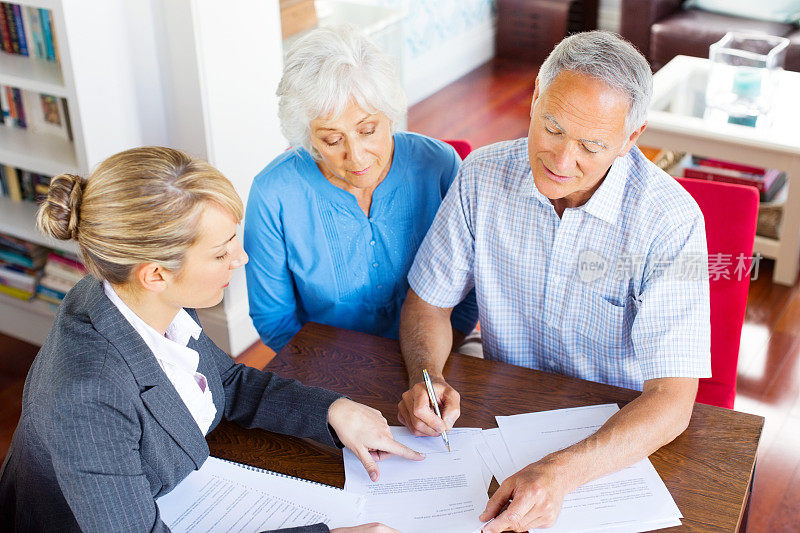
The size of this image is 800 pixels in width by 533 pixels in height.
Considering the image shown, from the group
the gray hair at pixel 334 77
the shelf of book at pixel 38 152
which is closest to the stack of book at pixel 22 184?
the shelf of book at pixel 38 152

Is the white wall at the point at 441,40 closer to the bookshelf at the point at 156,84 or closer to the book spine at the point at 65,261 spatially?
the bookshelf at the point at 156,84

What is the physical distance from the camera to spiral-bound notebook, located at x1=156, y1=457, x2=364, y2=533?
1.26 meters

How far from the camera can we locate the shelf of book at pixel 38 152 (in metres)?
2.53

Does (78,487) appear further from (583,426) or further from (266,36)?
(266,36)

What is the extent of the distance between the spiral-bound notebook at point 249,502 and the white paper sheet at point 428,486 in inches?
1.5

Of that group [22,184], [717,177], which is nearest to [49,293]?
[22,184]

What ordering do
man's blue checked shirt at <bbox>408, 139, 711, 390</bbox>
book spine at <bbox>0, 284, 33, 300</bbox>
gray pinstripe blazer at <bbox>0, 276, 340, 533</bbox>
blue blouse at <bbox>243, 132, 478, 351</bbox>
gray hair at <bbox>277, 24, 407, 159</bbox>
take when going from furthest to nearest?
book spine at <bbox>0, 284, 33, 300</bbox>
blue blouse at <bbox>243, 132, 478, 351</bbox>
gray hair at <bbox>277, 24, 407, 159</bbox>
man's blue checked shirt at <bbox>408, 139, 711, 390</bbox>
gray pinstripe blazer at <bbox>0, 276, 340, 533</bbox>

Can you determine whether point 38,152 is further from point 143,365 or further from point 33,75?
point 143,365

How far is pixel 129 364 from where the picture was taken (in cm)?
123

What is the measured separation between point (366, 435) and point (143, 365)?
1.26ft

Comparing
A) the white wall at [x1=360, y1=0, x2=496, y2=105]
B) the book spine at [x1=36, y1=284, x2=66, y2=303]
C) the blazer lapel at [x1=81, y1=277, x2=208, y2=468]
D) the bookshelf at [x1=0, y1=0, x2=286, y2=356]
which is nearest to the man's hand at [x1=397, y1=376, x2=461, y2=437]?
the blazer lapel at [x1=81, y1=277, x2=208, y2=468]

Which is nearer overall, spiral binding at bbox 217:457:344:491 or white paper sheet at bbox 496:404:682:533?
white paper sheet at bbox 496:404:682:533

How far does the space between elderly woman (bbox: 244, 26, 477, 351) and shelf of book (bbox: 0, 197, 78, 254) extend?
1.05m

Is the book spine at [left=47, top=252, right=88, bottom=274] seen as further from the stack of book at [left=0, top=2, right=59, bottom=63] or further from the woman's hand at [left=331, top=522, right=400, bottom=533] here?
the woman's hand at [left=331, top=522, right=400, bottom=533]
